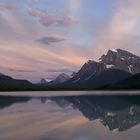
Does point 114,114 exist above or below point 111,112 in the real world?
below

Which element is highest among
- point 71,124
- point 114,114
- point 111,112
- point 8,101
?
point 8,101

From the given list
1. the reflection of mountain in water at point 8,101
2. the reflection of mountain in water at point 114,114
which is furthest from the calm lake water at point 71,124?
the reflection of mountain in water at point 8,101

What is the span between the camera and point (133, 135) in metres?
17.1

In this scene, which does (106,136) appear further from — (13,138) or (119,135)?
(13,138)

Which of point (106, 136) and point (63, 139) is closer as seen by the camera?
point (63, 139)

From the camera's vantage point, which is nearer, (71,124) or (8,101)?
(71,124)

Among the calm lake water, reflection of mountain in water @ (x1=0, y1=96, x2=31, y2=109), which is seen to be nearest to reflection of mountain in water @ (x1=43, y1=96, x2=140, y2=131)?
the calm lake water

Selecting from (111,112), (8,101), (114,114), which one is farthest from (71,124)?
(8,101)

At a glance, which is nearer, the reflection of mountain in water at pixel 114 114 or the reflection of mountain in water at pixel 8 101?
the reflection of mountain in water at pixel 114 114

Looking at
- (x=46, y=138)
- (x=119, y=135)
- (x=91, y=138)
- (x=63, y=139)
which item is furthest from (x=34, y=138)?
(x=119, y=135)

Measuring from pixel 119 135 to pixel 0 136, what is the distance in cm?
641

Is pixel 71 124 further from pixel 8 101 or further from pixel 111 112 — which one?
pixel 8 101

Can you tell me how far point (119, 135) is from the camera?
1725 cm

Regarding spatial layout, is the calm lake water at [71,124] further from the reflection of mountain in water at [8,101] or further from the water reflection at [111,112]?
the reflection of mountain in water at [8,101]
